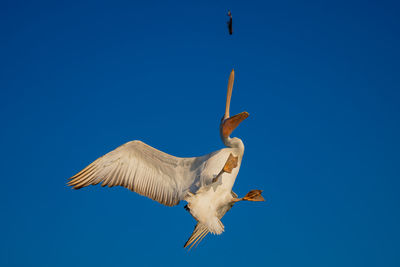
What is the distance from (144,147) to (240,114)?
1.63 meters

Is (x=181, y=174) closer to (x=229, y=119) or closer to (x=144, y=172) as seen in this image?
(x=144, y=172)

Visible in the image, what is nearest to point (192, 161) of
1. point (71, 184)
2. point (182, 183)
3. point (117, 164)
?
point (182, 183)

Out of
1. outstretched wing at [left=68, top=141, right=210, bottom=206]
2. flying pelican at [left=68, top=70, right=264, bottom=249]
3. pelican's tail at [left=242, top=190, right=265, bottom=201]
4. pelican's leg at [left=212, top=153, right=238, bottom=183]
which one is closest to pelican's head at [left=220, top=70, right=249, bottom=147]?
flying pelican at [left=68, top=70, right=264, bottom=249]

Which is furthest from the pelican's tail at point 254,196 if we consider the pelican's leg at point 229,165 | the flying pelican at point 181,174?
the pelican's leg at point 229,165

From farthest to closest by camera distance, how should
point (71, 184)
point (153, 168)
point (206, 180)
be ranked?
1. point (153, 168)
2. point (71, 184)
3. point (206, 180)

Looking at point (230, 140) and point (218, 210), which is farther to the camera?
point (230, 140)

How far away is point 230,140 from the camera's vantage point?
20.5ft

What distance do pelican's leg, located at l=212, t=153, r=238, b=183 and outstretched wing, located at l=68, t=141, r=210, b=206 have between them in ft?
2.22

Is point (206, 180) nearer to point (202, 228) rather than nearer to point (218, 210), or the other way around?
point (218, 210)

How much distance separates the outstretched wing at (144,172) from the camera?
6.30 metres

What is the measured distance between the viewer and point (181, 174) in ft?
21.2

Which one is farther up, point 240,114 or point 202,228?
point 240,114

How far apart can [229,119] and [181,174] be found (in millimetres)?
1171

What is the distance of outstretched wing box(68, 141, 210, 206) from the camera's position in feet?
20.7
